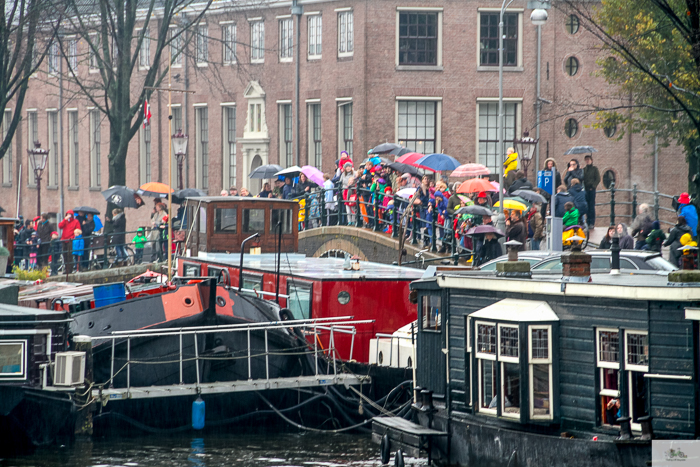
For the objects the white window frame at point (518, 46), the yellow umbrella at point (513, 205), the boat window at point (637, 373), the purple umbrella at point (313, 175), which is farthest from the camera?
the white window frame at point (518, 46)

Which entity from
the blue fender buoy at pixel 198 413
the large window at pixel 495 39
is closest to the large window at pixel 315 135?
the large window at pixel 495 39

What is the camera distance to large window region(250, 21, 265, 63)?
Result: 4266cm

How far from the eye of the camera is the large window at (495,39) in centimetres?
3756

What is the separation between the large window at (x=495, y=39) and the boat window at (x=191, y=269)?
16.9 m

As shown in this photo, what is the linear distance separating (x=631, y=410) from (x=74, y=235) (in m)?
24.2

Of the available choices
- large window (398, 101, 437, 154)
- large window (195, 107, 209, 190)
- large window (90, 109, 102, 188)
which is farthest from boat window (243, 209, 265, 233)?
large window (90, 109, 102, 188)

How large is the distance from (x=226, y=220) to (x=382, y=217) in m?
5.91

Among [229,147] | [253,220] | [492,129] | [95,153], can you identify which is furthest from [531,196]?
[95,153]

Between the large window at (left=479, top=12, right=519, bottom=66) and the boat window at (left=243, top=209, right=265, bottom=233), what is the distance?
52.0 feet

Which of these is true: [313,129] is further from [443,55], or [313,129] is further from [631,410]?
[631,410]

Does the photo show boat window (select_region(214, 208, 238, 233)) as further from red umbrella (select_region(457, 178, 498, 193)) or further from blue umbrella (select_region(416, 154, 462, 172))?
blue umbrella (select_region(416, 154, 462, 172))

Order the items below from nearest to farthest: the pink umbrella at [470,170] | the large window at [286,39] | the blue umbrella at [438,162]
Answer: the pink umbrella at [470,170] < the blue umbrella at [438,162] < the large window at [286,39]

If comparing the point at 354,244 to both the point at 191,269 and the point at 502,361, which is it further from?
the point at 502,361

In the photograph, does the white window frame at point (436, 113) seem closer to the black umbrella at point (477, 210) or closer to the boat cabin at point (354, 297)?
the black umbrella at point (477, 210)
